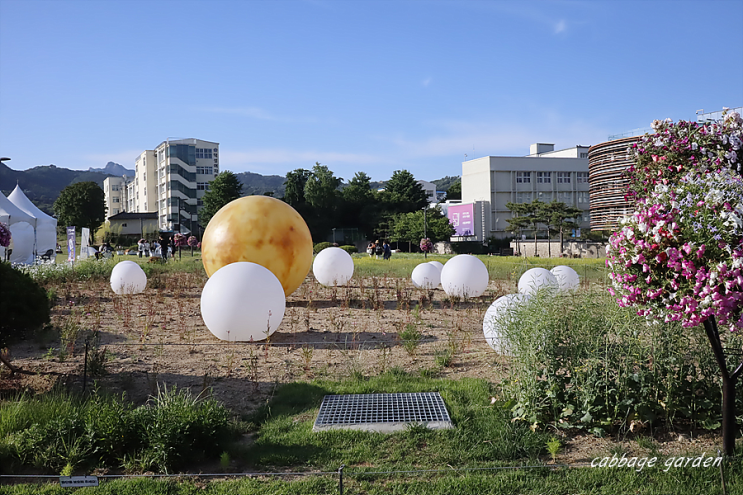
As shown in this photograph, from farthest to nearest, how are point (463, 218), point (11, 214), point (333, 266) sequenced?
1. point (463, 218)
2. point (11, 214)
3. point (333, 266)

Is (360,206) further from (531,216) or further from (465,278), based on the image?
(465,278)

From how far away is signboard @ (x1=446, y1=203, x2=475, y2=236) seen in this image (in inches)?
2753

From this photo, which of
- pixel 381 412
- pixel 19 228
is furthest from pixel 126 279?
pixel 19 228

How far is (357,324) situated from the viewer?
457 inches

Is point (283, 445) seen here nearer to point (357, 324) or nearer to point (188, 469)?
point (188, 469)

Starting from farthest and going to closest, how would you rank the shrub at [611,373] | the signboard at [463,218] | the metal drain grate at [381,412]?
the signboard at [463,218], the metal drain grate at [381,412], the shrub at [611,373]

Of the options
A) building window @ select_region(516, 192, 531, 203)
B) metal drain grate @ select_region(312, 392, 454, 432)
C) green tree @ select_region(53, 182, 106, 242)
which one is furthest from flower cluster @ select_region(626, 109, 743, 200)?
green tree @ select_region(53, 182, 106, 242)

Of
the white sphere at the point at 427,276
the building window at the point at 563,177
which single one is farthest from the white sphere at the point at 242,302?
the building window at the point at 563,177

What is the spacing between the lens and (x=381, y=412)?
6043 millimetres

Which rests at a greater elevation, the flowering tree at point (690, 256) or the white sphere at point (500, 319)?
the flowering tree at point (690, 256)

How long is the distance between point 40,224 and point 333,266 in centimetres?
2295

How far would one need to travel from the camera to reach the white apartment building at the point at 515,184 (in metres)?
80.1

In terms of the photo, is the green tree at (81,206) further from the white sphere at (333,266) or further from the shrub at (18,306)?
the shrub at (18,306)

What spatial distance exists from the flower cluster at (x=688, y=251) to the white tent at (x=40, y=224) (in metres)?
33.9
